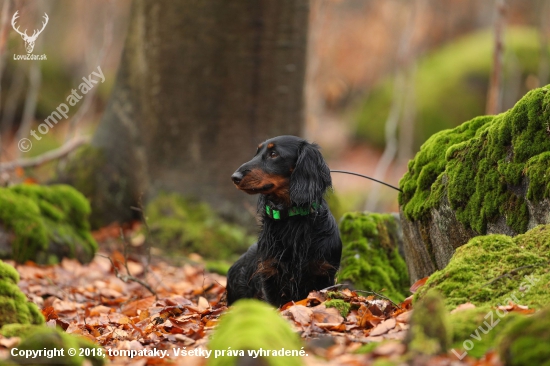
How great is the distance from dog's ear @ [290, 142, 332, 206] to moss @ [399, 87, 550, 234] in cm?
70

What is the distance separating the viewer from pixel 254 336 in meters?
2.42

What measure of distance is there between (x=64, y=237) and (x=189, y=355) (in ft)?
14.3

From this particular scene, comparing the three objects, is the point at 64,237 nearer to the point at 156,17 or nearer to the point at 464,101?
the point at 156,17

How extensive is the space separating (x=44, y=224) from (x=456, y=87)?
1335 cm

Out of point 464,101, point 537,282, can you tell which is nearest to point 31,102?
point 537,282

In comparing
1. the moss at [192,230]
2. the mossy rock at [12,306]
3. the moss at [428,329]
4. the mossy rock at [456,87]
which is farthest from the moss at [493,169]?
the mossy rock at [456,87]

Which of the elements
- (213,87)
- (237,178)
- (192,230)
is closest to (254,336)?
(237,178)

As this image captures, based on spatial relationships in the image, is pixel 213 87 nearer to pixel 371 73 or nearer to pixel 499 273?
pixel 499 273

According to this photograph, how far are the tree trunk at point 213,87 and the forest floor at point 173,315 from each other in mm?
1435

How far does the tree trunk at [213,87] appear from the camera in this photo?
845 centimetres

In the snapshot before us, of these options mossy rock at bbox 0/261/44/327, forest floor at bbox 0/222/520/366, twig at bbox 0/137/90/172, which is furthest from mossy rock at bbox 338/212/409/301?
twig at bbox 0/137/90/172

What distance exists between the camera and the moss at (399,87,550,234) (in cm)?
391

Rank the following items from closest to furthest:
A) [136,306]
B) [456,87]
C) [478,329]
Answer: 1. [478,329]
2. [136,306]
3. [456,87]

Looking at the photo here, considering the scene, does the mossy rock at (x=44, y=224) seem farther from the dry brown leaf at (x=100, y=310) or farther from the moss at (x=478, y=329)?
the moss at (x=478, y=329)
